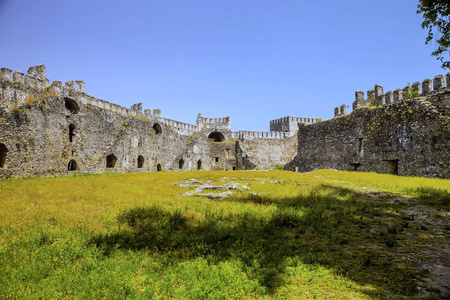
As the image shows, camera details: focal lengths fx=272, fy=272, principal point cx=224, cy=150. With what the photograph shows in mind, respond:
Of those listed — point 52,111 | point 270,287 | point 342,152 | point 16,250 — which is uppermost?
point 52,111

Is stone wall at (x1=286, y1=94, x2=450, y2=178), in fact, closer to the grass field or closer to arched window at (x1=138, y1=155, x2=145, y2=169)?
the grass field

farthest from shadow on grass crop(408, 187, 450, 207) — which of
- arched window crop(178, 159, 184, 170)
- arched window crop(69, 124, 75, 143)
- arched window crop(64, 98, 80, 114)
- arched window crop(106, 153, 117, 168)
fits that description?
arched window crop(178, 159, 184, 170)

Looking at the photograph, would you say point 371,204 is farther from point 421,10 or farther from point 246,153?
point 246,153

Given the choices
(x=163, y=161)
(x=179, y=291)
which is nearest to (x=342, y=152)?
(x=163, y=161)

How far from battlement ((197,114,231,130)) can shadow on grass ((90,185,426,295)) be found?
36.4 metres

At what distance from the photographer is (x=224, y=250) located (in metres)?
5.68

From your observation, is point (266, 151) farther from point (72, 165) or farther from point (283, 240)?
point (283, 240)

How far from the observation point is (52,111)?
20.1m

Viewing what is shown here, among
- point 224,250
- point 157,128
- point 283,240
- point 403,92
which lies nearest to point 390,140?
point 403,92

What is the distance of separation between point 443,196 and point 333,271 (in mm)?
7776

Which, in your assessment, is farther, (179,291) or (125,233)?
(125,233)

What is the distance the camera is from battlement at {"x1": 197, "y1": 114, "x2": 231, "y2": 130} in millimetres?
44438

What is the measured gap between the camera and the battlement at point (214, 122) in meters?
44.4

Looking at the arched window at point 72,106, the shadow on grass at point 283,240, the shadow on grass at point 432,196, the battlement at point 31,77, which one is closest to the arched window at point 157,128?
the arched window at point 72,106
